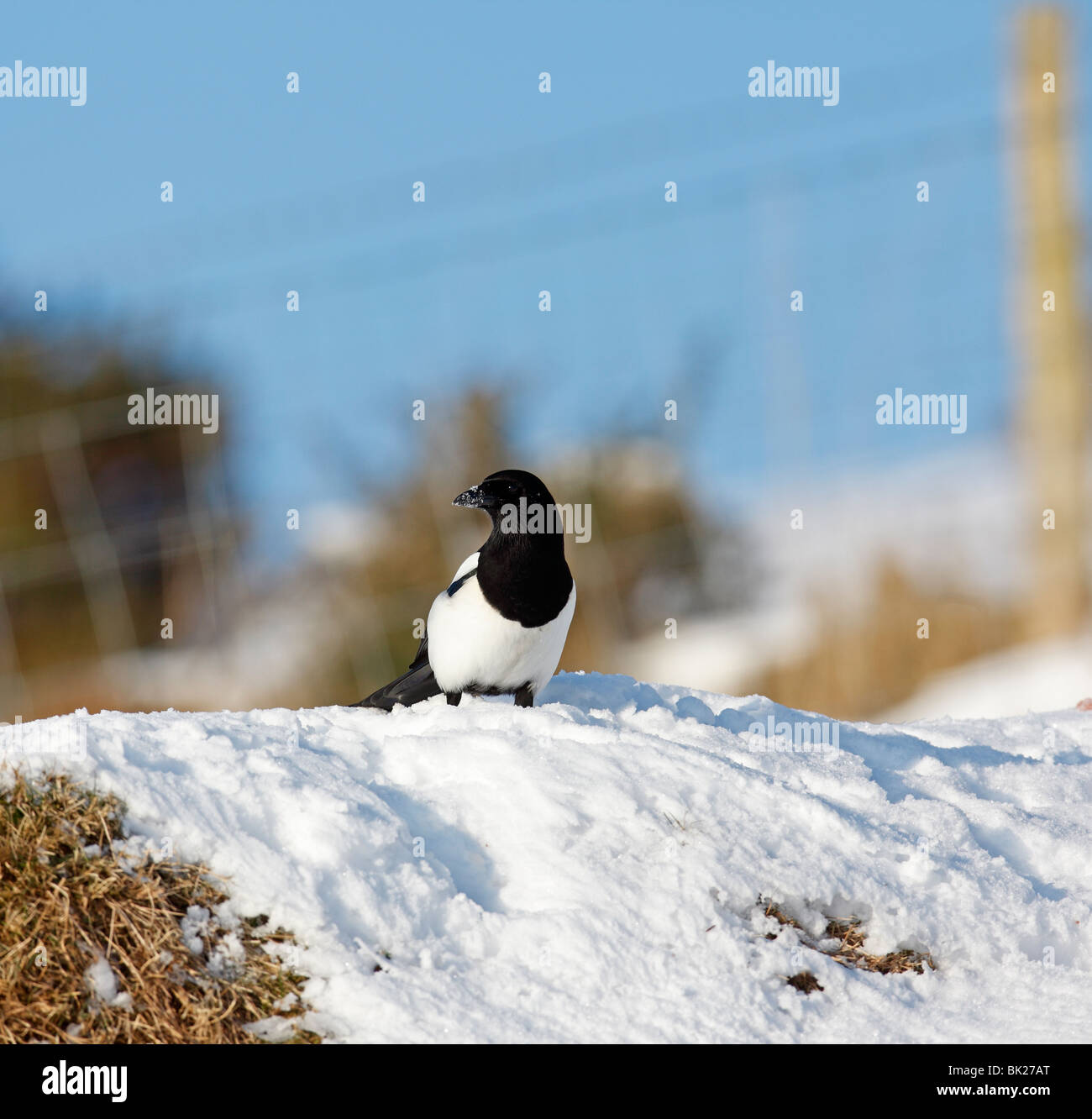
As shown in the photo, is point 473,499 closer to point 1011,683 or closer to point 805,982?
point 805,982

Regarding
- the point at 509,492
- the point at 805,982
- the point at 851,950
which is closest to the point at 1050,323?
the point at 509,492

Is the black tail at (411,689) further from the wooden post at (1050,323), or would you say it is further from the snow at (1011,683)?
the wooden post at (1050,323)

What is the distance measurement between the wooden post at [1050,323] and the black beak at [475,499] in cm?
858

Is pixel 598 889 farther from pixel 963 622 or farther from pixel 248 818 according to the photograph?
pixel 963 622

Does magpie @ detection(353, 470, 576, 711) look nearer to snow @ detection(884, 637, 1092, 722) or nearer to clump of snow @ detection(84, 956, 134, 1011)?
clump of snow @ detection(84, 956, 134, 1011)

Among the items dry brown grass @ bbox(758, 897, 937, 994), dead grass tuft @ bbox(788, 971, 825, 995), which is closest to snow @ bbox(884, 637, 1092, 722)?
dry brown grass @ bbox(758, 897, 937, 994)

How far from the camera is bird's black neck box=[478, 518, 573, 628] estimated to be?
489 cm

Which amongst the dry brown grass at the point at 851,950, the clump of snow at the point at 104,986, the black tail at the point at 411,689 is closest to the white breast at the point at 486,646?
the black tail at the point at 411,689

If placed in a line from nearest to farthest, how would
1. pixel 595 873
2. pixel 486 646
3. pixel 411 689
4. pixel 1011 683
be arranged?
1. pixel 595 873
2. pixel 486 646
3. pixel 411 689
4. pixel 1011 683

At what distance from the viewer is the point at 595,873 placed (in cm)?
341

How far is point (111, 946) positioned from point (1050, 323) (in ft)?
37.2

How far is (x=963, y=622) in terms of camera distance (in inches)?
500

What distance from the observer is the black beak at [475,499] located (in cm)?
508

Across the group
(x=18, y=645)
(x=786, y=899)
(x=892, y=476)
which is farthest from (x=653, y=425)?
(x=786, y=899)
